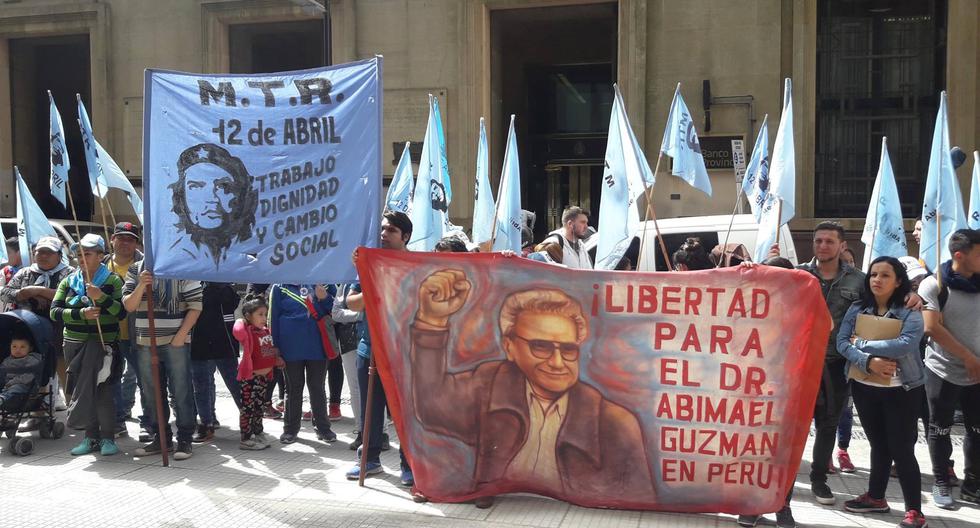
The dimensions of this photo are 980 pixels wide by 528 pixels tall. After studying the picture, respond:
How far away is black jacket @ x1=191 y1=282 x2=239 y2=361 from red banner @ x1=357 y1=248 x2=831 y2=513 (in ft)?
7.49

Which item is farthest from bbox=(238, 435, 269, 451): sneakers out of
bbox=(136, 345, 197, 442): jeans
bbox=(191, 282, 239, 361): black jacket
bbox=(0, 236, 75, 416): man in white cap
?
bbox=(0, 236, 75, 416): man in white cap

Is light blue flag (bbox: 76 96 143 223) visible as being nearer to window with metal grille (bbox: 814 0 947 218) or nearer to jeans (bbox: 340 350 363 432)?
jeans (bbox: 340 350 363 432)

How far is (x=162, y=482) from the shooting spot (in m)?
6.20

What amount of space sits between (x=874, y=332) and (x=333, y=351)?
171 inches

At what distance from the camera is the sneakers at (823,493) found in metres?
5.75

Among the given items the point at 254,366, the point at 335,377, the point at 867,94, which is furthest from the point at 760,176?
the point at 867,94

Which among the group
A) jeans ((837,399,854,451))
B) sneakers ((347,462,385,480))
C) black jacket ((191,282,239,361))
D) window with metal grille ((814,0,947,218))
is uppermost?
window with metal grille ((814,0,947,218))

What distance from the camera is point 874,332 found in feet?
17.4

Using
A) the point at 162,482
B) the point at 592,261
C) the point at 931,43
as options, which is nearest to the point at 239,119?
the point at 162,482

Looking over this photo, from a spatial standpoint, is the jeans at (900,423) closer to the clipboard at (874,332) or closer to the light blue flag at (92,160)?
the clipboard at (874,332)

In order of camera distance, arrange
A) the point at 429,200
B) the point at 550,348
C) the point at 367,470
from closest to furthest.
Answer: the point at 550,348 → the point at 367,470 → the point at 429,200

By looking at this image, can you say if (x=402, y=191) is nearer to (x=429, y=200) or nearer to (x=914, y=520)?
(x=429, y=200)

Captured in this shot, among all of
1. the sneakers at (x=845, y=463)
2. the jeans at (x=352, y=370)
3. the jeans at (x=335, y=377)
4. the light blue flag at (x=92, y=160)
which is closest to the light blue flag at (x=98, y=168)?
the light blue flag at (x=92, y=160)

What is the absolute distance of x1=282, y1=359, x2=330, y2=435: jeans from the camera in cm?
738
